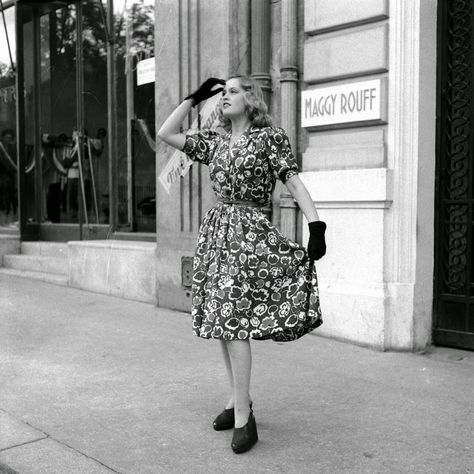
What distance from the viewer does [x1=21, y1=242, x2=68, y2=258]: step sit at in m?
10.0

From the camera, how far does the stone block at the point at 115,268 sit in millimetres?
7715

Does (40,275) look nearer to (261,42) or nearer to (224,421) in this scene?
(261,42)

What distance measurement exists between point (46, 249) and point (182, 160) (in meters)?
3.86

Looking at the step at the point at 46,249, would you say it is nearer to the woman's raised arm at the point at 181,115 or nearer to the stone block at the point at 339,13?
the stone block at the point at 339,13

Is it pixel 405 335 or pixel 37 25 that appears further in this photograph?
pixel 37 25

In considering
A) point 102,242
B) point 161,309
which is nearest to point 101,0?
point 102,242

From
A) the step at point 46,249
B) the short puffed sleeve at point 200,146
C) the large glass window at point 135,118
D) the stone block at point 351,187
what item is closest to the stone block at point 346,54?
the stone block at point 351,187

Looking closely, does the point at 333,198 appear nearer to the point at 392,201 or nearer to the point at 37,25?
the point at 392,201

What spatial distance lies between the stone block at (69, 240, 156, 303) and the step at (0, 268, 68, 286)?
296 mm

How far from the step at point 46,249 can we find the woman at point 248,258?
6674 mm

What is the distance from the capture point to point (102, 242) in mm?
8609

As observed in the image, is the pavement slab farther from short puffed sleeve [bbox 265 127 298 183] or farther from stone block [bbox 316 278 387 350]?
stone block [bbox 316 278 387 350]

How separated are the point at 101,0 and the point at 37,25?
1835 mm

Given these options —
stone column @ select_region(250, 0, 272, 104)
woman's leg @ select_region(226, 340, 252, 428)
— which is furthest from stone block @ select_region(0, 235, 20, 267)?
woman's leg @ select_region(226, 340, 252, 428)
